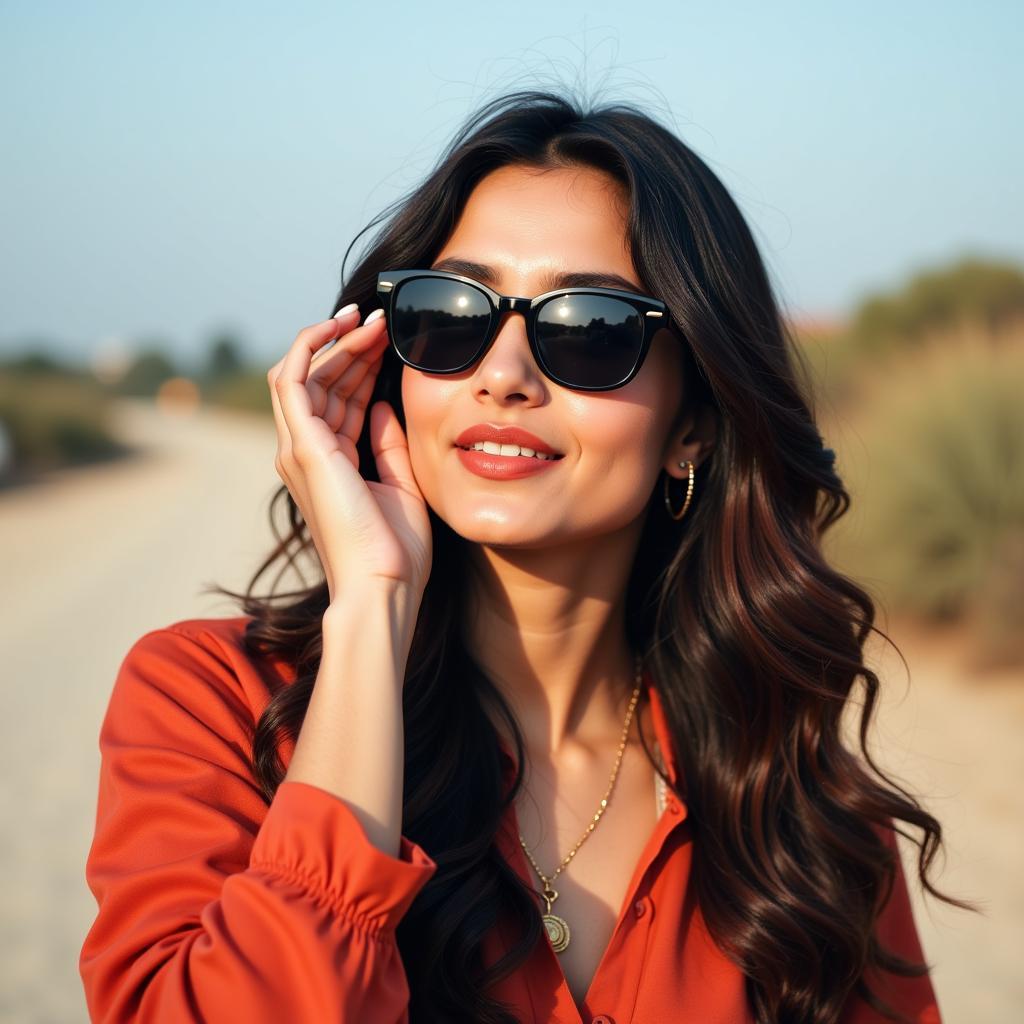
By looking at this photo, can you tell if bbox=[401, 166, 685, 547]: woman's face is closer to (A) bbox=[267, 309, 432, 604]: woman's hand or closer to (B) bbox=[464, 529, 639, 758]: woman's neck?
(A) bbox=[267, 309, 432, 604]: woman's hand

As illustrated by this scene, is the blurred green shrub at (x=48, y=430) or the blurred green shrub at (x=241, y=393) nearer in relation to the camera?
the blurred green shrub at (x=48, y=430)

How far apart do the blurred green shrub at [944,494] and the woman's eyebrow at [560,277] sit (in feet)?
21.9

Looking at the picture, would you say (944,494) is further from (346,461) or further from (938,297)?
(938,297)

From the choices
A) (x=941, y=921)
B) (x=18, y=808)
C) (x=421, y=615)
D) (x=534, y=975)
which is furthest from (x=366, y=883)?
(x=18, y=808)

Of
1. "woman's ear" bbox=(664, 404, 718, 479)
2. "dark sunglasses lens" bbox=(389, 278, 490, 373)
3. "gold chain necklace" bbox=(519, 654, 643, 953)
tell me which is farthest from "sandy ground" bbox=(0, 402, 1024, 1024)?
"dark sunglasses lens" bbox=(389, 278, 490, 373)

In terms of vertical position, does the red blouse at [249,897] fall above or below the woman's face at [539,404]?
below

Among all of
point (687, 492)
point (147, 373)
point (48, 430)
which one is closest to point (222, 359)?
point (147, 373)

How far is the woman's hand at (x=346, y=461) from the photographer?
2.20 m

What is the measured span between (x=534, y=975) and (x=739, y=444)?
1.34 m

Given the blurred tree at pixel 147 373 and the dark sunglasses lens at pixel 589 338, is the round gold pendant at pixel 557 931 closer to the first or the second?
the dark sunglasses lens at pixel 589 338

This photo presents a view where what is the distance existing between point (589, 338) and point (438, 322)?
13.0 inches

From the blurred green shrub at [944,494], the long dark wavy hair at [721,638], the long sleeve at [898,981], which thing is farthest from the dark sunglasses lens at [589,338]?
the blurred green shrub at [944,494]

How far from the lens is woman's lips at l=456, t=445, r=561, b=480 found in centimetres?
245

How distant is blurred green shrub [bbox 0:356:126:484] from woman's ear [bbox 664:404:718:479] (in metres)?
20.1
